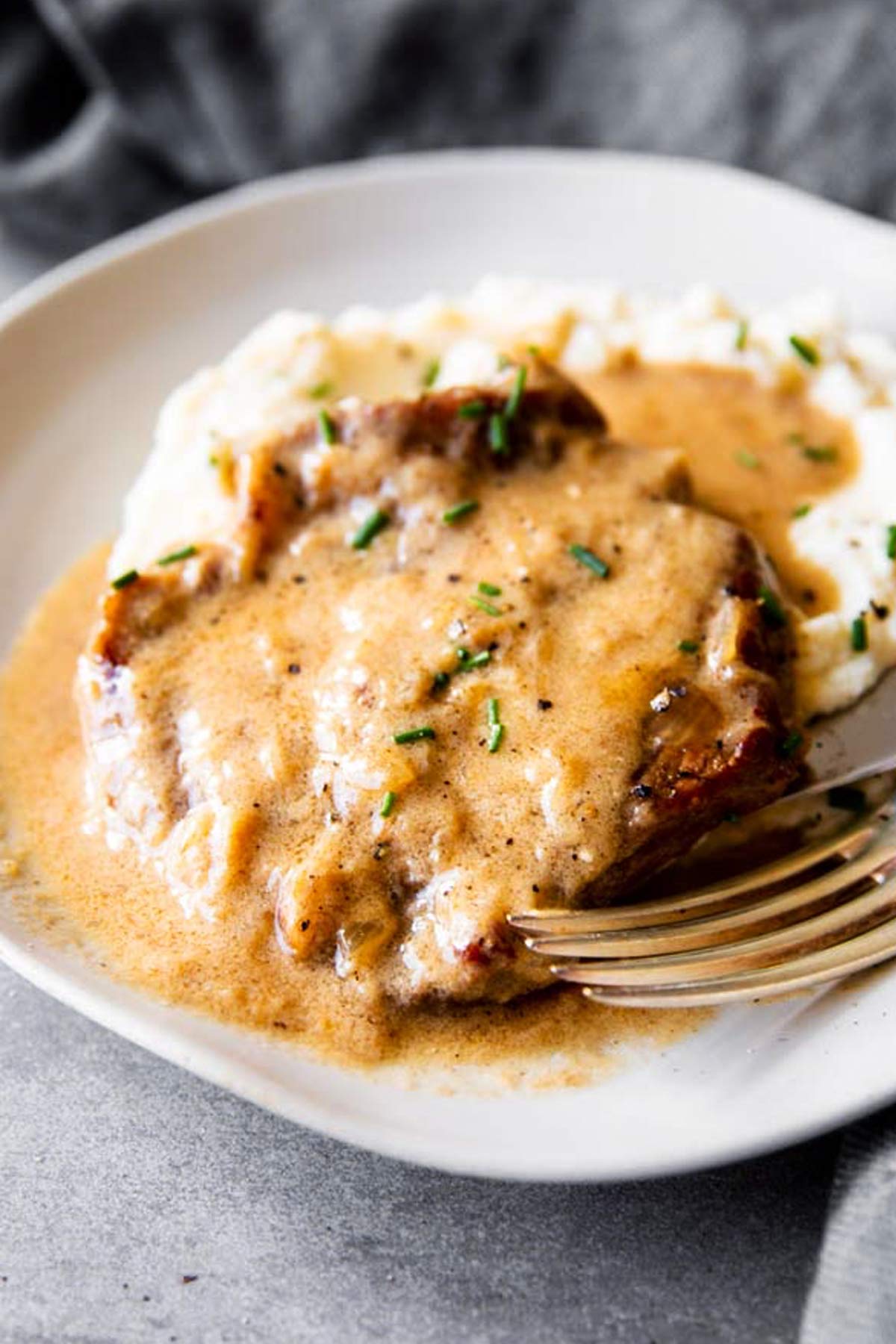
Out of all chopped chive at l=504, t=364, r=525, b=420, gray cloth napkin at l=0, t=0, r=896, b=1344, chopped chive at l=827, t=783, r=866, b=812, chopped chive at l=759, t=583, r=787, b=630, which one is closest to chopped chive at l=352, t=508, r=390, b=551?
chopped chive at l=504, t=364, r=525, b=420

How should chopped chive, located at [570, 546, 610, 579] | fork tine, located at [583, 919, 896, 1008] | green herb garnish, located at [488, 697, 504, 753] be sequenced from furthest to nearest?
chopped chive, located at [570, 546, 610, 579], green herb garnish, located at [488, 697, 504, 753], fork tine, located at [583, 919, 896, 1008]

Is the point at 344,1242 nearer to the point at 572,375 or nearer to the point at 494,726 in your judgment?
the point at 494,726

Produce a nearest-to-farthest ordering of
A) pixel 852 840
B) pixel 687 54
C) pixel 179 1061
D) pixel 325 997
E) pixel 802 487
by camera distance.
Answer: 1. pixel 179 1061
2. pixel 325 997
3. pixel 852 840
4. pixel 802 487
5. pixel 687 54

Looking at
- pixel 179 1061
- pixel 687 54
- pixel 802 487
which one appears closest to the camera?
pixel 179 1061

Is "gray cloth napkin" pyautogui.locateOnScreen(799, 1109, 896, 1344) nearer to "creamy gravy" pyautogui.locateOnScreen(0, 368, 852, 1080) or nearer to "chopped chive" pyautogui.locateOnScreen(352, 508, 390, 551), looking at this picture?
"creamy gravy" pyautogui.locateOnScreen(0, 368, 852, 1080)

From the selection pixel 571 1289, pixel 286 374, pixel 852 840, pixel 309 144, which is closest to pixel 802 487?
pixel 852 840

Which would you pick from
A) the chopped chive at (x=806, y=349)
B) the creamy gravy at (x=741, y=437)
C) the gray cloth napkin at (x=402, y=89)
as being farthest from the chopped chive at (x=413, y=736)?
the gray cloth napkin at (x=402, y=89)

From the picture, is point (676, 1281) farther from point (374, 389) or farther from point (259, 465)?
point (374, 389)
